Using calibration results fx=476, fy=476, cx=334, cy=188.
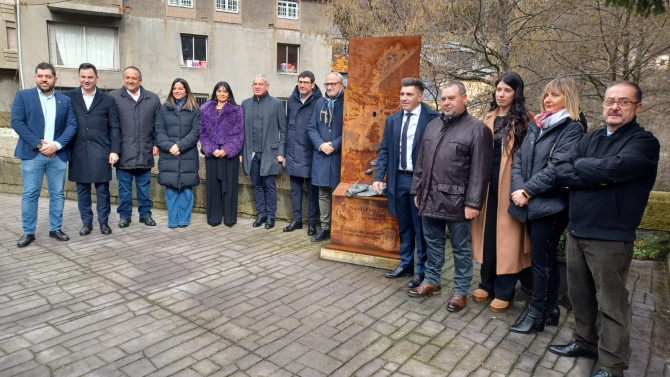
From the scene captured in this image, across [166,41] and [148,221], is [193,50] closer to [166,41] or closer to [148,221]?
[166,41]

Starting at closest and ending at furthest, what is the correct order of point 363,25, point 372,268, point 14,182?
point 372,268, point 14,182, point 363,25

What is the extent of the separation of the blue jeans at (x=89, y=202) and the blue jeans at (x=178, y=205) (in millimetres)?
767

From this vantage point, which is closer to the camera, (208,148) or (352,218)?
(352,218)

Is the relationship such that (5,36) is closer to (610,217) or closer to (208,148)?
(208,148)

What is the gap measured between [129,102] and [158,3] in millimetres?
19218

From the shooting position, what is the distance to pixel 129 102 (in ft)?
20.7

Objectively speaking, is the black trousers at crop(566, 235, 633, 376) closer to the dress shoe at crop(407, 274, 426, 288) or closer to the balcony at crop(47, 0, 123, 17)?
the dress shoe at crop(407, 274, 426, 288)

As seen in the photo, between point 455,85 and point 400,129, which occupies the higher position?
point 455,85

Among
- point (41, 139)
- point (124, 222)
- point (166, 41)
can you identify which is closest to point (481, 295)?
point (124, 222)

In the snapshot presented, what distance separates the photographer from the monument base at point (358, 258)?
5082 millimetres

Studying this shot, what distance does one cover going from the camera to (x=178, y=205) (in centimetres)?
658

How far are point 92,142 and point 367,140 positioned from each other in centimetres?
348

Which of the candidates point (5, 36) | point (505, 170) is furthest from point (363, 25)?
point (5, 36)

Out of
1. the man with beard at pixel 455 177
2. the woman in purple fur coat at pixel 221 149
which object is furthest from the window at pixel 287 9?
the man with beard at pixel 455 177
